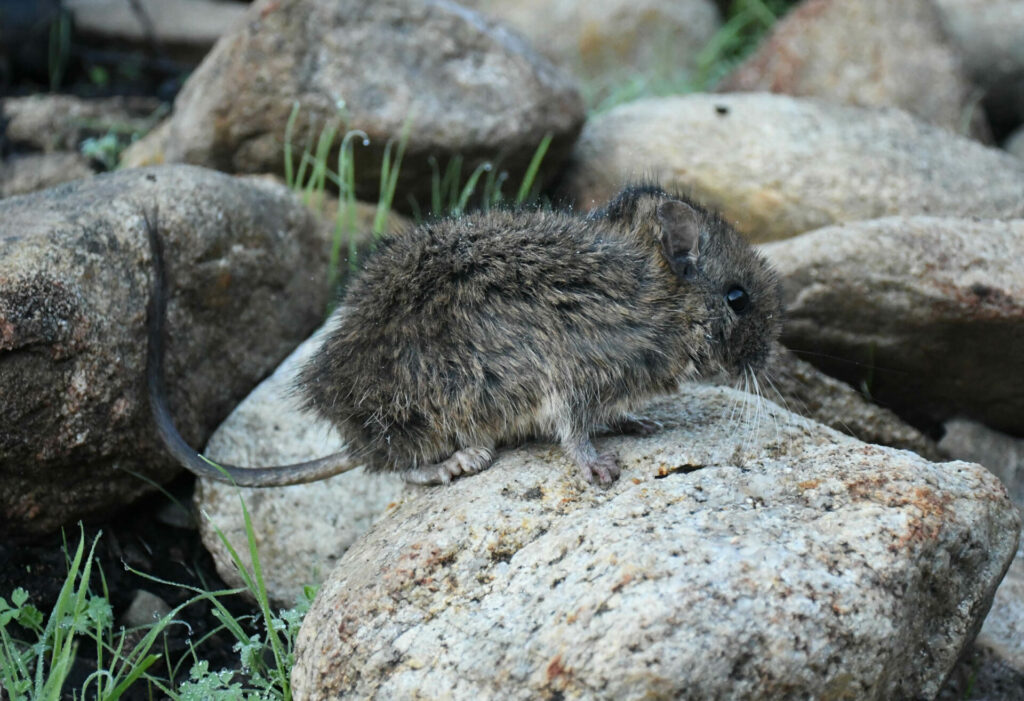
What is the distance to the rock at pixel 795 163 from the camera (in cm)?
543

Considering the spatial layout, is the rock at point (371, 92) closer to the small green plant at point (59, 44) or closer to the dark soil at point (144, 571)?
the dark soil at point (144, 571)

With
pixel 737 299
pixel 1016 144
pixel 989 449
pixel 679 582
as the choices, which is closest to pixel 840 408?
pixel 989 449

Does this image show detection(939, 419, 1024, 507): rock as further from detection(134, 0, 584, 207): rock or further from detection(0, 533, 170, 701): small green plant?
detection(0, 533, 170, 701): small green plant

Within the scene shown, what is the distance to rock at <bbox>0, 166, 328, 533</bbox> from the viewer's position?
340 cm

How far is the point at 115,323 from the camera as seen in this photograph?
11.9 feet

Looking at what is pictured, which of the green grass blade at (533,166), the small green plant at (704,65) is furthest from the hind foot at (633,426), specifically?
the small green plant at (704,65)

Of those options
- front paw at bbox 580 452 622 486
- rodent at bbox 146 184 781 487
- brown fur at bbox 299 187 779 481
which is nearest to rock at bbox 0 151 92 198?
rodent at bbox 146 184 781 487

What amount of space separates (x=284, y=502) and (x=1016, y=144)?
6.35 m

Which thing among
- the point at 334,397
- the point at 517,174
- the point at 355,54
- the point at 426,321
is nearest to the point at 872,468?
the point at 426,321

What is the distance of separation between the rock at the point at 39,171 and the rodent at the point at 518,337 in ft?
10.0

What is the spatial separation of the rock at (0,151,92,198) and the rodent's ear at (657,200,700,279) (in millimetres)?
4163

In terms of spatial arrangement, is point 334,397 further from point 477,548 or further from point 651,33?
point 651,33

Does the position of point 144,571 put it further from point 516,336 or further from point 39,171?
point 39,171

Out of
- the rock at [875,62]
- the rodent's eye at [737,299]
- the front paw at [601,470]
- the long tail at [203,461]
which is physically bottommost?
the long tail at [203,461]
